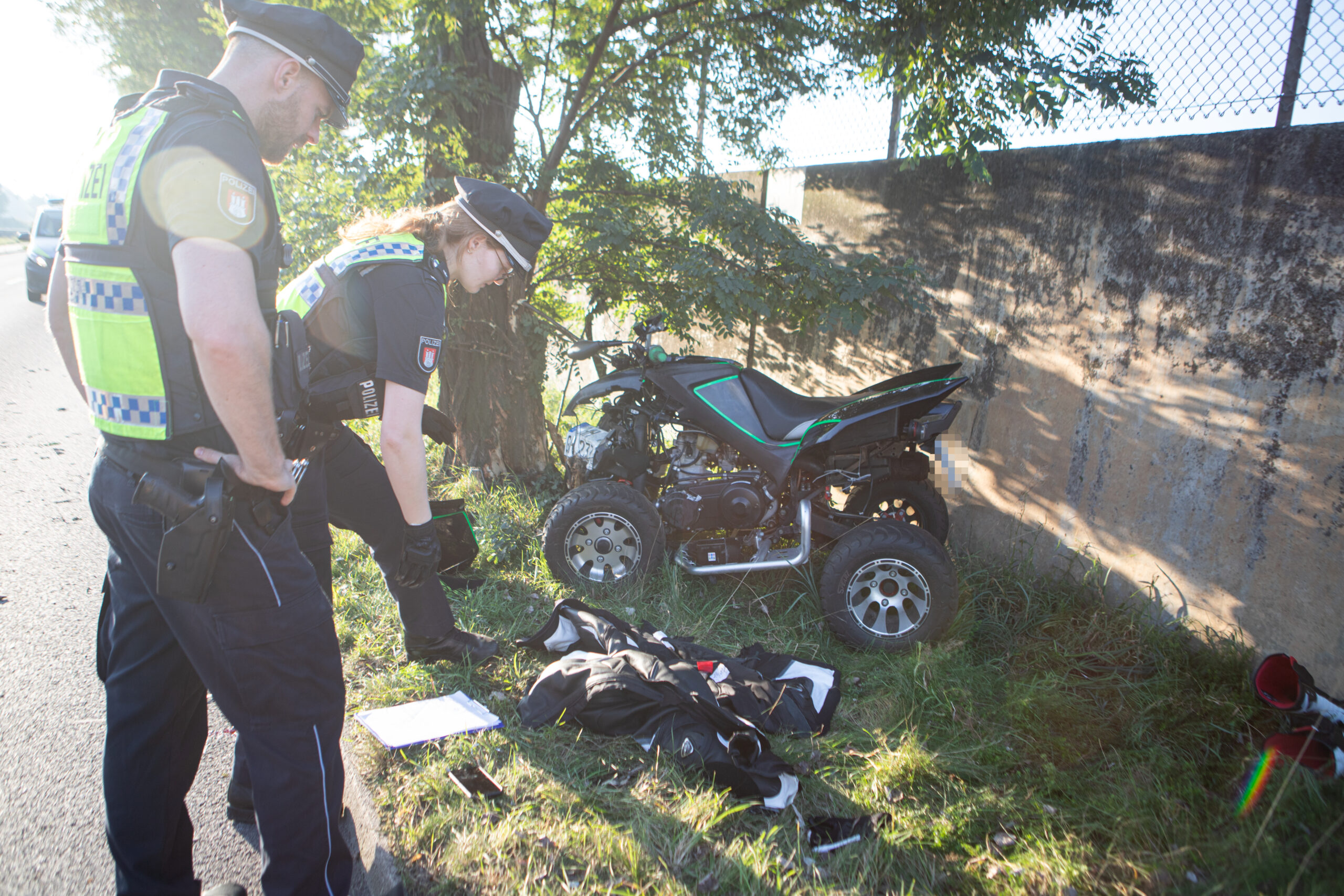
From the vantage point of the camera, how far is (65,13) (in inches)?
453

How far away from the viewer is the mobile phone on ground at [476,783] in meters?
2.32

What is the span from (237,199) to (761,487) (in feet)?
9.18

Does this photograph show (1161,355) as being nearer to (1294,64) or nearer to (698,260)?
(1294,64)

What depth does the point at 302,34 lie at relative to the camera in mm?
1713

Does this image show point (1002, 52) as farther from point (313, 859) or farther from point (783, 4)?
point (313, 859)

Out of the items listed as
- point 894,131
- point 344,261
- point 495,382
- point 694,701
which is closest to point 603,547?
point 694,701

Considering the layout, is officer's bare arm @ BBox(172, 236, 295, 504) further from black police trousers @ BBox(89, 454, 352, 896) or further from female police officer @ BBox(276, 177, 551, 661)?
female police officer @ BBox(276, 177, 551, 661)

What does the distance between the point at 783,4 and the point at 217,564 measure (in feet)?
14.4

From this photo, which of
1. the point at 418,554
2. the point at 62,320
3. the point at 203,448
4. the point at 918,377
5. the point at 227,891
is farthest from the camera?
the point at 918,377

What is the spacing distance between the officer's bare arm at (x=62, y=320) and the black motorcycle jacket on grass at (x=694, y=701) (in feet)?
5.94

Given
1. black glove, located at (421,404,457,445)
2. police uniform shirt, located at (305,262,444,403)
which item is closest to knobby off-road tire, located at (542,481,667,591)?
black glove, located at (421,404,457,445)

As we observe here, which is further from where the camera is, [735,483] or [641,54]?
[641,54]

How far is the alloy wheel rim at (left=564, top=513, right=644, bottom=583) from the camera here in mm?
3843

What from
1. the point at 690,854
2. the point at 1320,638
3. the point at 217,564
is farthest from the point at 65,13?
the point at 1320,638
